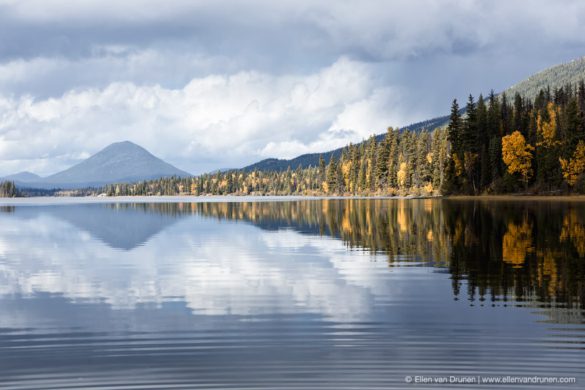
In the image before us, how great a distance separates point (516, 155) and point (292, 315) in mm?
132346

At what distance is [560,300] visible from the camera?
20375 mm

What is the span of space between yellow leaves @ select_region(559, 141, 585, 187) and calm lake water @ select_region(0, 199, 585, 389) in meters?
97.2

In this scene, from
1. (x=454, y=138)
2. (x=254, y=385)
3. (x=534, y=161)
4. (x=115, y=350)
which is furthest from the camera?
(x=454, y=138)

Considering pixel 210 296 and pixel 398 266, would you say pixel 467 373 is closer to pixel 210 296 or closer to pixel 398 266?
pixel 210 296

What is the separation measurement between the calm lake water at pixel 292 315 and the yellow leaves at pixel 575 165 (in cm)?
9720

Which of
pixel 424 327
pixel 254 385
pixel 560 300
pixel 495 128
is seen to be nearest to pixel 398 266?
pixel 560 300

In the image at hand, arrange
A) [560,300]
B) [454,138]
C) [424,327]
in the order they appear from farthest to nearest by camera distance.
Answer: [454,138] < [560,300] < [424,327]

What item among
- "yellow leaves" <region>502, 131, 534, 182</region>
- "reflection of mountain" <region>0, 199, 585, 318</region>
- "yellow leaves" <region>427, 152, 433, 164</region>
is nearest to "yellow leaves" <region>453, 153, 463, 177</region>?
"yellow leaves" <region>502, 131, 534, 182</region>

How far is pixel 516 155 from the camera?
140 metres

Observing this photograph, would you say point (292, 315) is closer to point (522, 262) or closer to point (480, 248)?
point (522, 262)

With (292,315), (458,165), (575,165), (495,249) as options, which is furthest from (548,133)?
(292,315)

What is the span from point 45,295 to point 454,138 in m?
142

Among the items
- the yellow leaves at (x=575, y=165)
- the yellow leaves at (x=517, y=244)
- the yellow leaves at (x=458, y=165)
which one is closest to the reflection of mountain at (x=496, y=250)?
the yellow leaves at (x=517, y=244)

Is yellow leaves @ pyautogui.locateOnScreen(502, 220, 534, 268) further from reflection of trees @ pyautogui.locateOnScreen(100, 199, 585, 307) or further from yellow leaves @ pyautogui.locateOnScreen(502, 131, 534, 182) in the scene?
yellow leaves @ pyautogui.locateOnScreen(502, 131, 534, 182)
